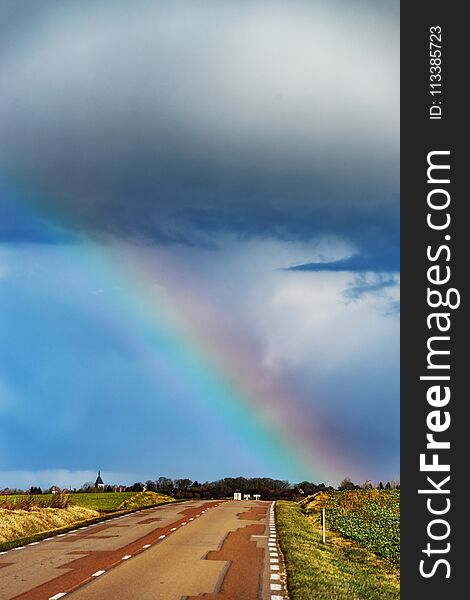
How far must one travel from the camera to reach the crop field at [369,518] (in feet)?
105

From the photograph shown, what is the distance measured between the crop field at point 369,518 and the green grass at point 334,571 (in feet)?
3.82

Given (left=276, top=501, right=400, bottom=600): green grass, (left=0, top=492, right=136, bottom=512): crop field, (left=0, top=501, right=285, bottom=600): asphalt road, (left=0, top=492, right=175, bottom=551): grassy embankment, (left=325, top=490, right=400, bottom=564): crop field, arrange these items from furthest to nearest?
(left=0, top=492, right=136, bottom=512): crop field → (left=325, top=490, right=400, bottom=564): crop field → (left=0, top=492, right=175, bottom=551): grassy embankment → (left=276, top=501, right=400, bottom=600): green grass → (left=0, top=501, right=285, bottom=600): asphalt road

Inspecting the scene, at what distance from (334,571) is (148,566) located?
5160mm

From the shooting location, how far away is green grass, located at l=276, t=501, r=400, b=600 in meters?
16.5

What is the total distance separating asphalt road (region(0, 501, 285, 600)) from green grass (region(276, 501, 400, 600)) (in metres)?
0.51

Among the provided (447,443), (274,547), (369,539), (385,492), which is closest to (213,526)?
(369,539)

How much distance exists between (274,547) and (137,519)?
18.1m

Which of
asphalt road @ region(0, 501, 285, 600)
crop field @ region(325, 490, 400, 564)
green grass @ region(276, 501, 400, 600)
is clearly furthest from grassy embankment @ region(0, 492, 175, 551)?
crop field @ region(325, 490, 400, 564)

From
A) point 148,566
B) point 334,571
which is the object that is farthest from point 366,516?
point 148,566

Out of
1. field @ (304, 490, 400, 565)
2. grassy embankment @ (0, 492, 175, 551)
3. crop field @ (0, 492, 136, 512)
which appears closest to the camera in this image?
grassy embankment @ (0, 492, 175, 551)

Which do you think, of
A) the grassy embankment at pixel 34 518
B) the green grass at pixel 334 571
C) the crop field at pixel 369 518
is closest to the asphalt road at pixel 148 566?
the green grass at pixel 334 571

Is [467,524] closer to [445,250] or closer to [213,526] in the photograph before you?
[445,250]

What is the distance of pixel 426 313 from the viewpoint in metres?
18.4

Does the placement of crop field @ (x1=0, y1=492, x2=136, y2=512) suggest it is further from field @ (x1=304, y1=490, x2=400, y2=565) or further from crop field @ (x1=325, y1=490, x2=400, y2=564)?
crop field @ (x1=325, y1=490, x2=400, y2=564)
